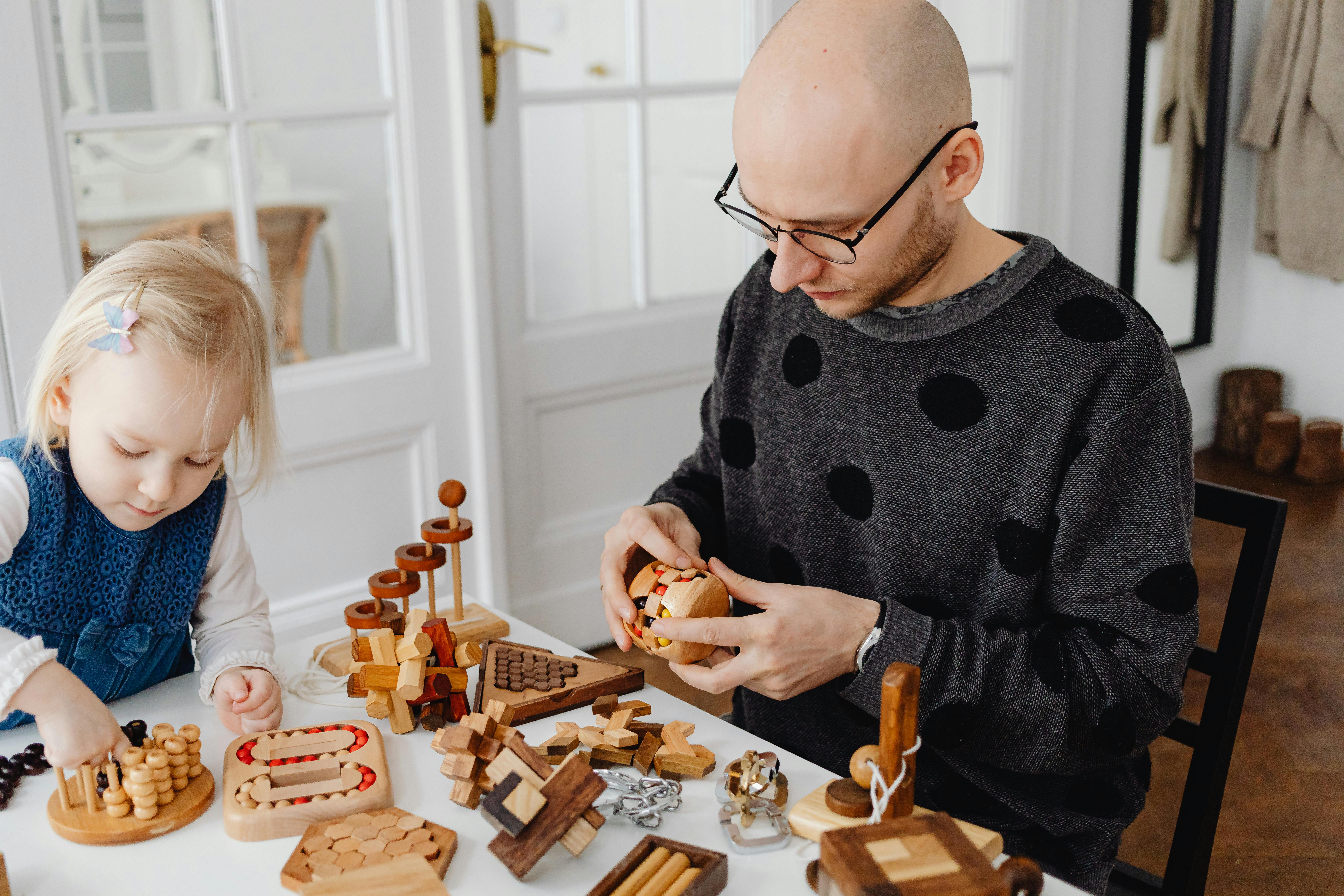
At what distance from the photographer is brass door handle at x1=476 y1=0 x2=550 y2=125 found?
8.23 ft

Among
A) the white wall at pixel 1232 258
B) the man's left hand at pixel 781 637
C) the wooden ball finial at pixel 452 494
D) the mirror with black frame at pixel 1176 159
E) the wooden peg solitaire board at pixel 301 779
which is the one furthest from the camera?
the mirror with black frame at pixel 1176 159

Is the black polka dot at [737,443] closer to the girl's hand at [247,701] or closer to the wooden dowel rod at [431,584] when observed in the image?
the wooden dowel rod at [431,584]

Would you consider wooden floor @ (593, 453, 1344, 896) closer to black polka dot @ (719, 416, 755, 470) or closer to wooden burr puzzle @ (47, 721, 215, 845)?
black polka dot @ (719, 416, 755, 470)

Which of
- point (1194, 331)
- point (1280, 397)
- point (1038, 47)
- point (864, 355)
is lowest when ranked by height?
point (1280, 397)

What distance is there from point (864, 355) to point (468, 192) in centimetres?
147

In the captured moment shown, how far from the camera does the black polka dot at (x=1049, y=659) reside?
44.5 inches

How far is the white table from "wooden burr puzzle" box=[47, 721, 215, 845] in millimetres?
12

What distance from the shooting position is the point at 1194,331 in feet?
14.1

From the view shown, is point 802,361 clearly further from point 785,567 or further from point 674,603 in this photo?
point 674,603

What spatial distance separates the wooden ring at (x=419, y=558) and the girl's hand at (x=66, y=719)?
343 mm

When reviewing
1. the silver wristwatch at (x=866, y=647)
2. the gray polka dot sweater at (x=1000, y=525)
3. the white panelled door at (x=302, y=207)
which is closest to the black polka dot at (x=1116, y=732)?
the gray polka dot sweater at (x=1000, y=525)

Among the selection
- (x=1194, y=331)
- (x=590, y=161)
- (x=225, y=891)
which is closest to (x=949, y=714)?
(x=225, y=891)

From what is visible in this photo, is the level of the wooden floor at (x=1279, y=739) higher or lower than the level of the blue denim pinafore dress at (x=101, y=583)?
lower

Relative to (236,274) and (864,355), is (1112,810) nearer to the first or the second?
(864,355)
